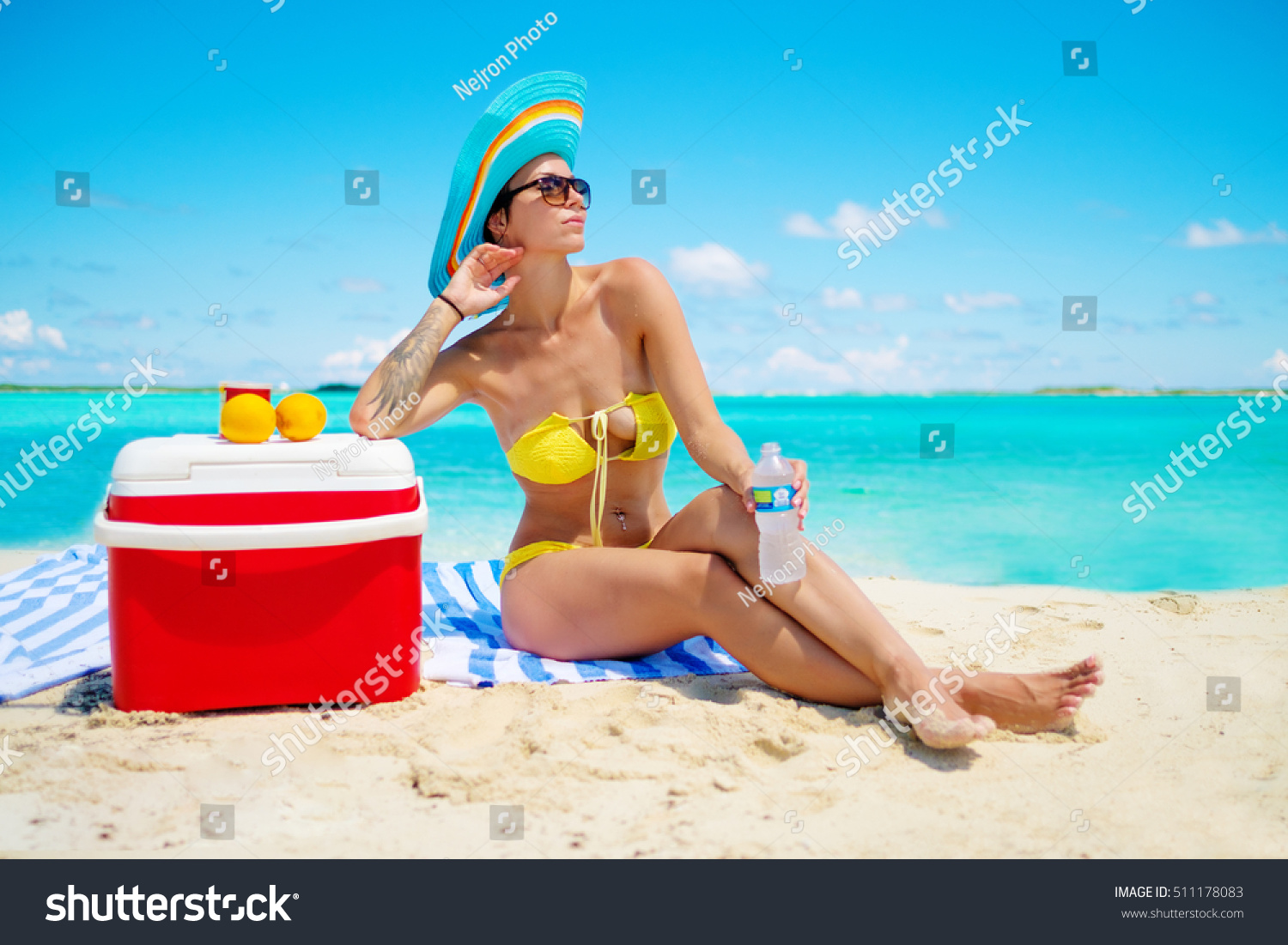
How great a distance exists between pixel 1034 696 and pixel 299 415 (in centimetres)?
248

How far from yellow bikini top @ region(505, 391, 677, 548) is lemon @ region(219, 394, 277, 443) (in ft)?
3.08

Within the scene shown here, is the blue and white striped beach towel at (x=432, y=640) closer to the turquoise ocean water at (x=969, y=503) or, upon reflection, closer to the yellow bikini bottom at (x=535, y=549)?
the yellow bikini bottom at (x=535, y=549)

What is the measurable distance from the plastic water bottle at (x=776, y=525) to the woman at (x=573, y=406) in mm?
64

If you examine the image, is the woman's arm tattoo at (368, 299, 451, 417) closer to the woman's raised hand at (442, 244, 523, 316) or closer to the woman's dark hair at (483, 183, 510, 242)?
the woman's raised hand at (442, 244, 523, 316)

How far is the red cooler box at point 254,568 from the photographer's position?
2613 mm

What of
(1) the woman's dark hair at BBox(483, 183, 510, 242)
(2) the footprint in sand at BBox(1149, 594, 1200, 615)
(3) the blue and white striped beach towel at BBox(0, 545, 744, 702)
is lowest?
(3) the blue and white striped beach towel at BBox(0, 545, 744, 702)

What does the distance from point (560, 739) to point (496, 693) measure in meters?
0.51

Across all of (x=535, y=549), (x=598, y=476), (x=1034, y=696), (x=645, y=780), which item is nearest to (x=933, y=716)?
(x=1034, y=696)

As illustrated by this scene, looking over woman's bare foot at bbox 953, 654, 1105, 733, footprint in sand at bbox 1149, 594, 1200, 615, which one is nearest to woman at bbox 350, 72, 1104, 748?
woman's bare foot at bbox 953, 654, 1105, 733

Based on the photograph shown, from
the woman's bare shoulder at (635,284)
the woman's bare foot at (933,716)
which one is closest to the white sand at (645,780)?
the woman's bare foot at (933,716)

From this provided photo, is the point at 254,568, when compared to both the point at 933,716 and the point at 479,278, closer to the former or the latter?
the point at 479,278

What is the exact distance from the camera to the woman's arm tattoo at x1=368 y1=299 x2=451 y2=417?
313cm
